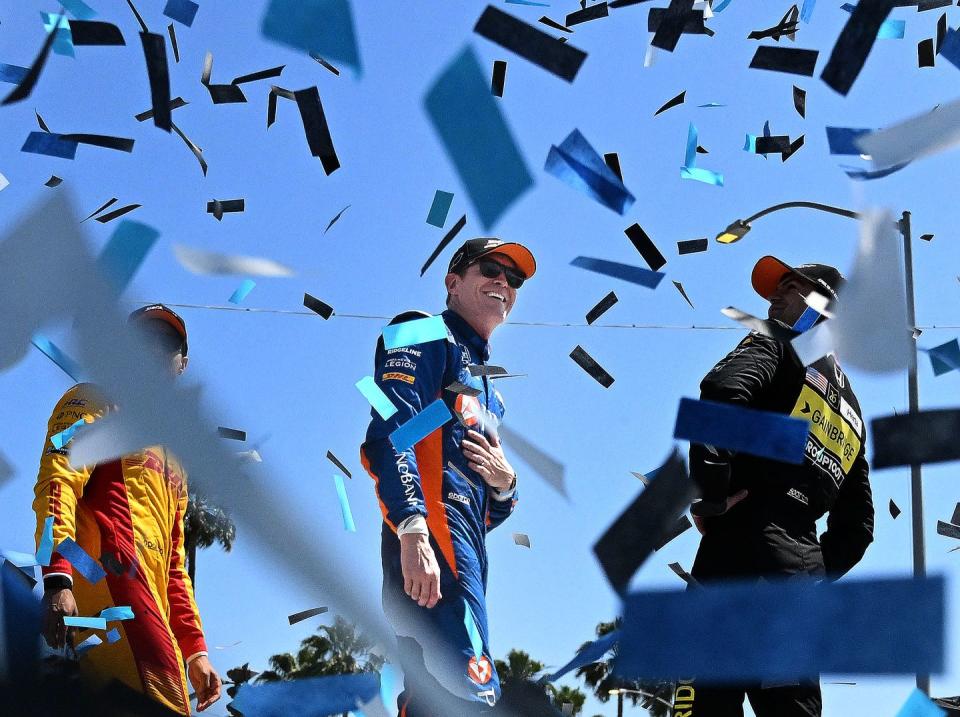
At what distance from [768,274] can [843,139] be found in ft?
3.52

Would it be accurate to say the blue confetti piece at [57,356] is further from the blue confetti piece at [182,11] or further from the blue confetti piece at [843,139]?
the blue confetti piece at [843,139]

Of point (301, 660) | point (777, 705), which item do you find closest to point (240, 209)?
point (777, 705)

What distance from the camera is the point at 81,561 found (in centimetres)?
322

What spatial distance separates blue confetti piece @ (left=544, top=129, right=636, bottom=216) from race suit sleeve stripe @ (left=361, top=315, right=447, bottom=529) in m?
0.73

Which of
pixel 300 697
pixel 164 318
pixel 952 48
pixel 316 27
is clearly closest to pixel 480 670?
pixel 300 697

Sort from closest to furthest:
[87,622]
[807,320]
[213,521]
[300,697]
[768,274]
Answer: [300,697] < [87,622] < [807,320] < [768,274] < [213,521]

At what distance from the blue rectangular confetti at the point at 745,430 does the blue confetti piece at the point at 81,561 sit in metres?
1.52

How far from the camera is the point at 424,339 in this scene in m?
3.48

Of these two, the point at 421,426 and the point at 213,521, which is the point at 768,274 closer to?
the point at 421,426

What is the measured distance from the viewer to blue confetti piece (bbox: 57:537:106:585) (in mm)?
3158

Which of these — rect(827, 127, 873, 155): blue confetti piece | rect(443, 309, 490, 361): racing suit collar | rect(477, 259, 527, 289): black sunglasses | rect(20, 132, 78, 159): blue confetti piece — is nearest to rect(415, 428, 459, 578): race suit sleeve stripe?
rect(443, 309, 490, 361): racing suit collar

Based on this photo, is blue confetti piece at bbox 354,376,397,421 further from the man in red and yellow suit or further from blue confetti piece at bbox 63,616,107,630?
blue confetti piece at bbox 63,616,107,630

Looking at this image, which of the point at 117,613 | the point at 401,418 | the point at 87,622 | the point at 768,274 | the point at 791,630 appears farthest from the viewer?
the point at 768,274

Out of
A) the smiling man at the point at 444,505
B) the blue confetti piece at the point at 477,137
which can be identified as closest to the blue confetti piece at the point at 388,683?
the smiling man at the point at 444,505
